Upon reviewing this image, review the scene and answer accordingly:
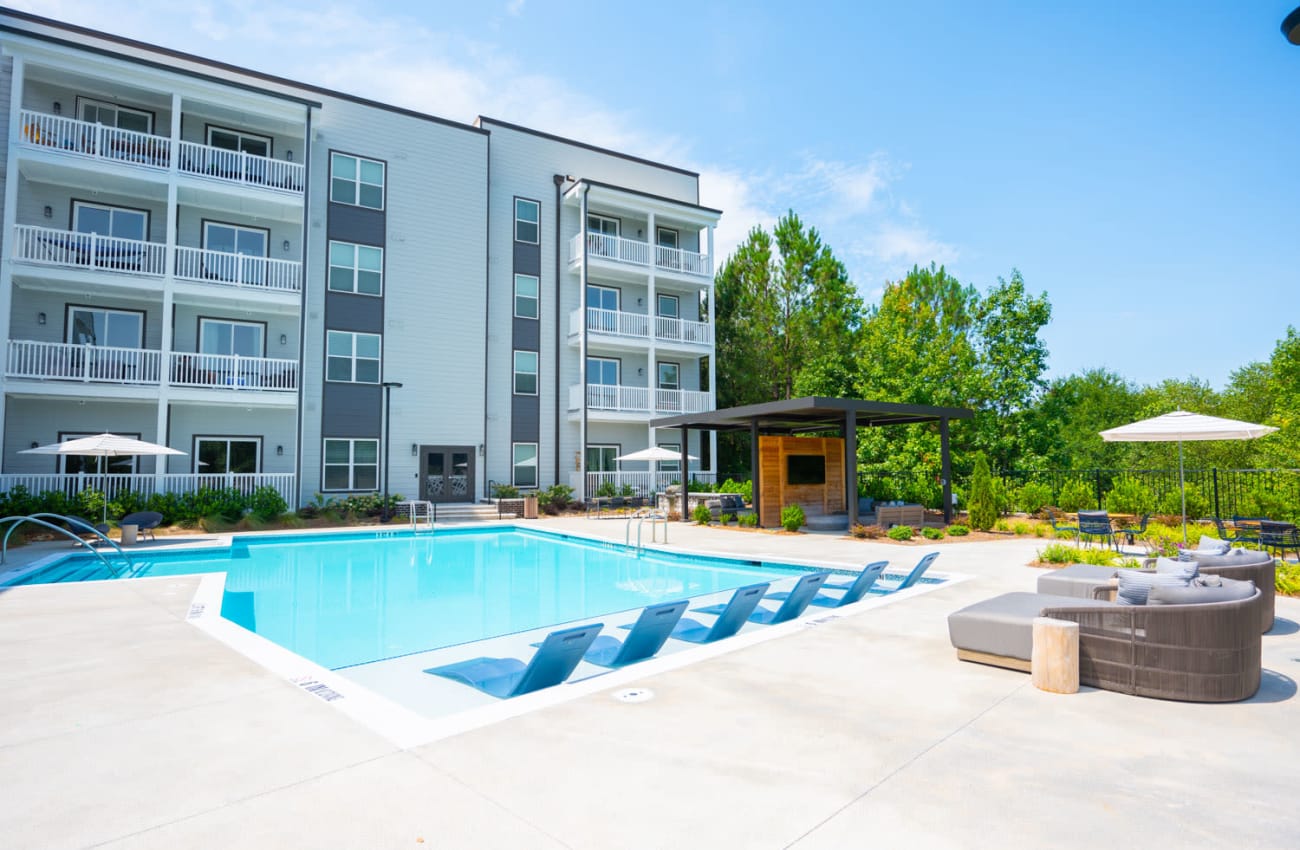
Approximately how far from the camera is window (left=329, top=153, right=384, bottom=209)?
75.5 feet

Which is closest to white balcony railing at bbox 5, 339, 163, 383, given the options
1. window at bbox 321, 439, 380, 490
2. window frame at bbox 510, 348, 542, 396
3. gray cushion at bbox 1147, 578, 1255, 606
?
window at bbox 321, 439, 380, 490

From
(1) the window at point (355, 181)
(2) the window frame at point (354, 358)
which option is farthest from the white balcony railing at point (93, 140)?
(2) the window frame at point (354, 358)

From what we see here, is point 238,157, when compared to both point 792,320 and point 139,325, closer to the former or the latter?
point 139,325

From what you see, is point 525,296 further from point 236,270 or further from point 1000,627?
point 1000,627

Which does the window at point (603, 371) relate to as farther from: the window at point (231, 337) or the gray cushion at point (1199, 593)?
the gray cushion at point (1199, 593)

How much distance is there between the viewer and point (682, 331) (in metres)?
28.0

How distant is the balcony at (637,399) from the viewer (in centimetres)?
→ 2605

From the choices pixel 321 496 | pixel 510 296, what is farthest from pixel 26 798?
pixel 510 296

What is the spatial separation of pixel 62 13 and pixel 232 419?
Result: 12101 millimetres

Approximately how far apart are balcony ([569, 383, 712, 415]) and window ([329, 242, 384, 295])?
25.5ft

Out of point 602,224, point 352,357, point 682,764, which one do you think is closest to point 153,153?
point 352,357

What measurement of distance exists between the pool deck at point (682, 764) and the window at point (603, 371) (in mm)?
21627

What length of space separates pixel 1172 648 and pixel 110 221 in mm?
25073

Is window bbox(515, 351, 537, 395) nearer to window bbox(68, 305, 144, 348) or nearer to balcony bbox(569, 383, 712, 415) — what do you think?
balcony bbox(569, 383, 712, 415)
